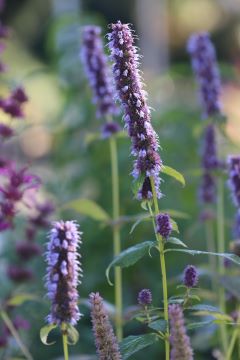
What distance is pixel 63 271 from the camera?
1.62m

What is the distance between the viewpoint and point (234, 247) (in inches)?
94.0

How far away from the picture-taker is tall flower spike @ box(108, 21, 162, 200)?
5.65ft

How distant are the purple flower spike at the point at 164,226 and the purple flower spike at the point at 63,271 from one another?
197 mm

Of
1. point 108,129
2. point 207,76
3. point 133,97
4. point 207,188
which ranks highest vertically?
point 207,76

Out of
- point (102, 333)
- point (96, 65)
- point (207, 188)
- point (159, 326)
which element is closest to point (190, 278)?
point (159, 326)

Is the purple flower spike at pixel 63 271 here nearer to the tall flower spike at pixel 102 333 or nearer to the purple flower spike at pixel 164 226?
the tall flower spike at pixel 102 333

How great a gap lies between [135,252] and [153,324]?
16cm

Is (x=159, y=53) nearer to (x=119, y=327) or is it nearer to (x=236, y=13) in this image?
(x=236, y=13)

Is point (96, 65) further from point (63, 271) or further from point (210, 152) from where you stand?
point (63, 271)

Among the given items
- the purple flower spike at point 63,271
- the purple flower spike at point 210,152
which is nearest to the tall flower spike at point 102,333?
the purple flower spike at point 63,271

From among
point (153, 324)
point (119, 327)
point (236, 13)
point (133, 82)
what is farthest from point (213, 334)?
point (236, 13)

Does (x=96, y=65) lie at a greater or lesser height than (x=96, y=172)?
lesser

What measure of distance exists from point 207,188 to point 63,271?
1.40 m

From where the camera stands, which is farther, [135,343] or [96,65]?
[96,65]
